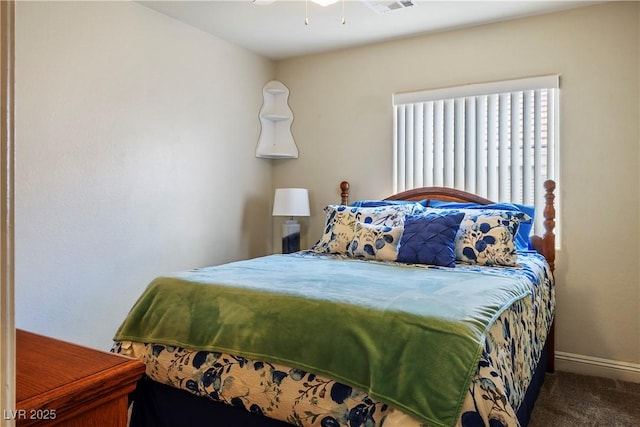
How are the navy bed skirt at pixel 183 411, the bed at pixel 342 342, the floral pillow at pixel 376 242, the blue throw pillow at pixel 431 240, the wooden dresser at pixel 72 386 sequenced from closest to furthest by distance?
the wooden dresser at pixel 72 386 < the bed at pixel 342 342 < the navy bed skirt at pixel 183 411 < the blue throw pillow at pixel 431 240 < the floral pillow at pixel 376 242

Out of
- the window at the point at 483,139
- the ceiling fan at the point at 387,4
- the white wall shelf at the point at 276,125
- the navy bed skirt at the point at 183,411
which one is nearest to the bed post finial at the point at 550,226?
Answer: the window at the point at 483,139

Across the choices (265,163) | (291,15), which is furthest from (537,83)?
(265,163)

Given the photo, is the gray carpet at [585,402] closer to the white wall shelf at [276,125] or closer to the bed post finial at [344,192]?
the bed post finial at [344,192]

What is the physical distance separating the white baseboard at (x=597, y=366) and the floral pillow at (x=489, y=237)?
1.01 meters

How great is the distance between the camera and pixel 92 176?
2.62 metres

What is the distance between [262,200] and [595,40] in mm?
2767

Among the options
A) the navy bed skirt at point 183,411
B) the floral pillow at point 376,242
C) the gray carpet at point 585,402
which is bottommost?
the gray carpet at point 585,402

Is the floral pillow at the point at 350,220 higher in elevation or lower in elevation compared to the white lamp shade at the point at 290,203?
lower

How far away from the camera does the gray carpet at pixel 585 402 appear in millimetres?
2215

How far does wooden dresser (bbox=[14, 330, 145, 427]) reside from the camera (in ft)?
1.93

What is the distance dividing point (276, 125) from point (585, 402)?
3.11m

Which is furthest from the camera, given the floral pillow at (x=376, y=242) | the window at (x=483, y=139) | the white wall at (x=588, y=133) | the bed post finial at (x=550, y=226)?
the window at (x=483, y=139)

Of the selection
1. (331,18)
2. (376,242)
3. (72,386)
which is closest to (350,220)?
(376,242)

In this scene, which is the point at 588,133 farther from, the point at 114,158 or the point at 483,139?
the point at 114,158
